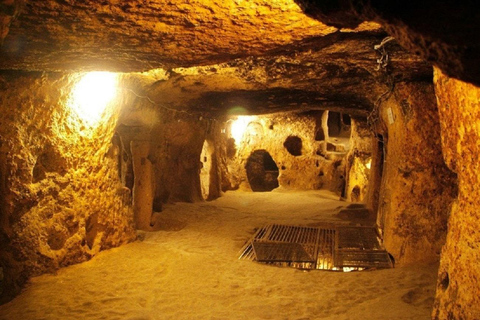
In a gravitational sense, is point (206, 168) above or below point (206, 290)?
above

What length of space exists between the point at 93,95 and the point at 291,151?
9.94 metres

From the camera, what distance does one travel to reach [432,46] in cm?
126

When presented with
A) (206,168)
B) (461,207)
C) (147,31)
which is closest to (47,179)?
(147,31)

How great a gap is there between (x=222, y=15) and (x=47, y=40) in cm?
130

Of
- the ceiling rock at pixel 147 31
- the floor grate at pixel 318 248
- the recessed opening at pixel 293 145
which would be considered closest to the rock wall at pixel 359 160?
the recessed opening at pixel 293 145

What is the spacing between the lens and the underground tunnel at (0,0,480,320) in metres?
2.03

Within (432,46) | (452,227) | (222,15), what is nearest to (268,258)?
(452,227)

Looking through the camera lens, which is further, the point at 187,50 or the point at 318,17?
the point at 187,50

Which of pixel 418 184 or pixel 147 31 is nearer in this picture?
pixel 147 31

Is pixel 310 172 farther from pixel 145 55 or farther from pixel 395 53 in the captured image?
pixel 145 55

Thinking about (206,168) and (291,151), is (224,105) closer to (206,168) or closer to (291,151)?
(206,168)

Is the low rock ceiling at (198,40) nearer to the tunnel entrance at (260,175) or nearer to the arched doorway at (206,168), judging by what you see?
the arched doorway at (206,168)

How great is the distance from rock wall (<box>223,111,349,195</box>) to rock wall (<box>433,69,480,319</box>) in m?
9.95

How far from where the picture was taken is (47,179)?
3979mm
